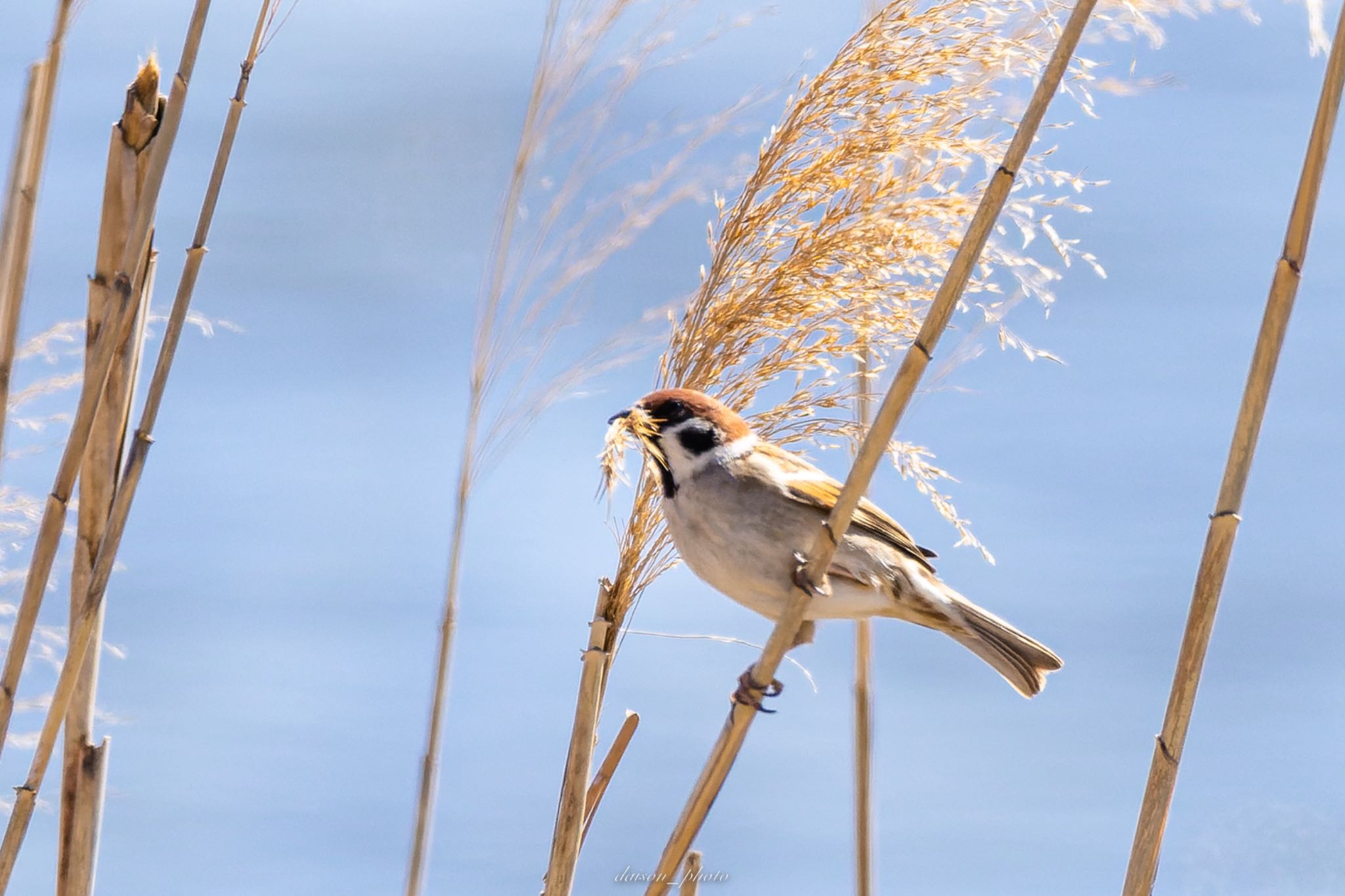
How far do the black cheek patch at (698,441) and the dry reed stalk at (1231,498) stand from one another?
2.69 ft

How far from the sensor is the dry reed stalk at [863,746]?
2143 mm

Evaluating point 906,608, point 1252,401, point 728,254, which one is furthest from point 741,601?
point 1252,401

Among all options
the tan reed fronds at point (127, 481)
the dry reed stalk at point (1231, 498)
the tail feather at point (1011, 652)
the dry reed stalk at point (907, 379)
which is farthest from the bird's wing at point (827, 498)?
the tan reed fronds at point (127, 481)

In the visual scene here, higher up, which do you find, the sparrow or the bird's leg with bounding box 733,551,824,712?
the sparrow

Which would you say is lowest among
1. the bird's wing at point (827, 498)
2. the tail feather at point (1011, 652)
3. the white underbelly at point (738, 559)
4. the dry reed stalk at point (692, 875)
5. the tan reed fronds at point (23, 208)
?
the dry reed stalk at point (692, 875)

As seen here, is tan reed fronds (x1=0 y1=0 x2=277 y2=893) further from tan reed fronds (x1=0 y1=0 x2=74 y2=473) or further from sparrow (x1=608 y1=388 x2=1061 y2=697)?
sparrow (x1=608 y1=388 x2=1061 y2=697)

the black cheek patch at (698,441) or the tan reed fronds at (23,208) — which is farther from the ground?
the tan reed fronds at (23,208)

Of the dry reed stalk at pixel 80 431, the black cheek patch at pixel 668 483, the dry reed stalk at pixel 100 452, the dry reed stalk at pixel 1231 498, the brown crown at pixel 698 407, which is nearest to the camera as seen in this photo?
the dry reed stalk at pixel 1231 498

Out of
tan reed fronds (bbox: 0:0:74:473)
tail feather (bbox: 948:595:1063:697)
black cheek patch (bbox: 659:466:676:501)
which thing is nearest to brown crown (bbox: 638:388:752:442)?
black cheek patch (bbox: 659:466:676:501)

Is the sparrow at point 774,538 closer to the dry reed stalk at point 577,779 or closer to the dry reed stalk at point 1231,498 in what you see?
the dry reed stalk at point 577,779

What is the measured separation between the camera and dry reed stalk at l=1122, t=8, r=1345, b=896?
4.68 feet

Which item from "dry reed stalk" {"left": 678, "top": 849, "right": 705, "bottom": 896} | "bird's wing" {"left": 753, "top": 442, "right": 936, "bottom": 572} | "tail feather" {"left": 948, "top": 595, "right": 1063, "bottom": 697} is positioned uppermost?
"bird's wing" {"left": 753, "top": 442, "right": 936, "bottom": 572}

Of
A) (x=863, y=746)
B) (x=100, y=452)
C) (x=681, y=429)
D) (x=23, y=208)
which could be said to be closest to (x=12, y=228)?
(x=23, y=208)

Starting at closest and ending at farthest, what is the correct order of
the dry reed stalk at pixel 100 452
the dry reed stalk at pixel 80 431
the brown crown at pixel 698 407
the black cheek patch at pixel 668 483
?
the dry reed stalk at pixel 80 431
the dry reed stalk at pixel 100 452
the brown crown at pixel 698 407
the black cheek patch at pixel 668 483
